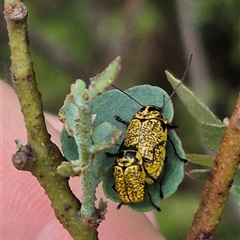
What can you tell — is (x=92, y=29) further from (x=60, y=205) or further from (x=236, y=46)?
(x=60, y=205)

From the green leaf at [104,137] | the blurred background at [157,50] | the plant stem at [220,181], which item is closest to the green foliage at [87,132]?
the green leaf at [104,137]

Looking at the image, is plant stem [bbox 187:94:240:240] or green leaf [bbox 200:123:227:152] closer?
plant stem [bbox 187:94:240:240]

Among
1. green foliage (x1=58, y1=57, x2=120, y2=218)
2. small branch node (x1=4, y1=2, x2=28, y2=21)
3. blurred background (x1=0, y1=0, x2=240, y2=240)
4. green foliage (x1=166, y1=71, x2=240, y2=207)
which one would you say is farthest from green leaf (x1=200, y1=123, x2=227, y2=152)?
blurred background (x1=0, y1=0, x2=240, y2=240)

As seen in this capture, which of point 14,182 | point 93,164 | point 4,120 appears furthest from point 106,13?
point 93,164

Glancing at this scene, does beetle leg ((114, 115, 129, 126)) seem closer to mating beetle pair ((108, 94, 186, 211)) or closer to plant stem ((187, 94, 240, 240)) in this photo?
mating beetle pair ((108, 94, 186, 211))

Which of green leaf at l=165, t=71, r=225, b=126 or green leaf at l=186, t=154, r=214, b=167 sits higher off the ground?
green leaf at l=165, t=71, r=225, b=126

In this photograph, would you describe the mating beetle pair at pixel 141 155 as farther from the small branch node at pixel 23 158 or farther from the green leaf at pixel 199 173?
the small branch node at pixel 23 158
